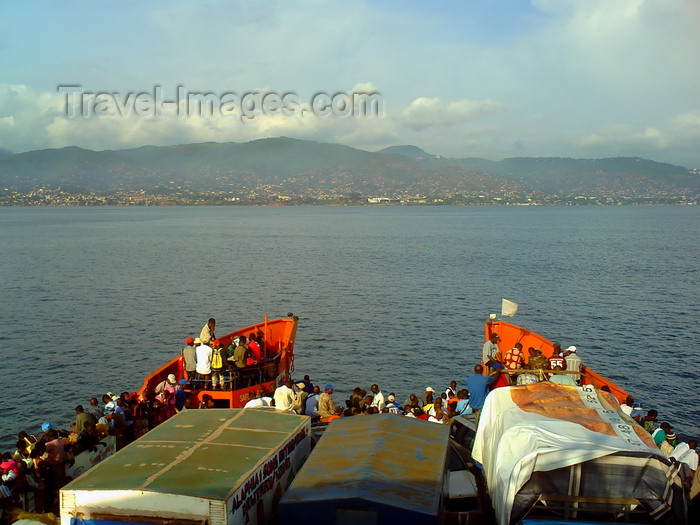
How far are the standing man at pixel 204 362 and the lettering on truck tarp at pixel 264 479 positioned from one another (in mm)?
6894

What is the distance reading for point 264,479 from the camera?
932 cm

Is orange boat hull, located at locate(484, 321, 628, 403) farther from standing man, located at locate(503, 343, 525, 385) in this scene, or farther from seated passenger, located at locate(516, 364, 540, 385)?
seated passenger, located at locate(516, 364, 540, 385)

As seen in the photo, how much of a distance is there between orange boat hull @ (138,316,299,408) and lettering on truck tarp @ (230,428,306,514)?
6496 millimetres

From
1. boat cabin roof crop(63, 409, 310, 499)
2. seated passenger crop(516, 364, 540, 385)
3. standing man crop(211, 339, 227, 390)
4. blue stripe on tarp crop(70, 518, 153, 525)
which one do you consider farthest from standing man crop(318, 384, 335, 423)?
blue stripe on tarp crop(70, 518, 153, 525)

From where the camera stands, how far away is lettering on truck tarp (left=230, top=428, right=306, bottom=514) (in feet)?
27.8

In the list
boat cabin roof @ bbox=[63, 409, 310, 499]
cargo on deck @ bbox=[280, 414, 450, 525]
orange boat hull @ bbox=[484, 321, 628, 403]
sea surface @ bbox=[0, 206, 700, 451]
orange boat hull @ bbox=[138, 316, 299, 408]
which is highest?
boat cabin roof @ bbox=[63, 409, 310, 499]

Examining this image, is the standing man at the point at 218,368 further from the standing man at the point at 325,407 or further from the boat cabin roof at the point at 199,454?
A: the boat cabin roof at the point at 199,454

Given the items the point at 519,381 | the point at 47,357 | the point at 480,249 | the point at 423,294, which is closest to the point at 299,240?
the point at 480,249

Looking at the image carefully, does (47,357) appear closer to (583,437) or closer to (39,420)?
(39,420)

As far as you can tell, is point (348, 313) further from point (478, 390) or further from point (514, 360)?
point (478, 390)

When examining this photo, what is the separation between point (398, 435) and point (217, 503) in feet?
11.8

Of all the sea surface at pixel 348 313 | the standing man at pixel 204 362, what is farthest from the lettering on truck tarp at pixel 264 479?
the sea surface at pixel 348 313

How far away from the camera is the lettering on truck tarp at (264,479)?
333 inches

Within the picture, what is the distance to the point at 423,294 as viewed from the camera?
49.3 metres
